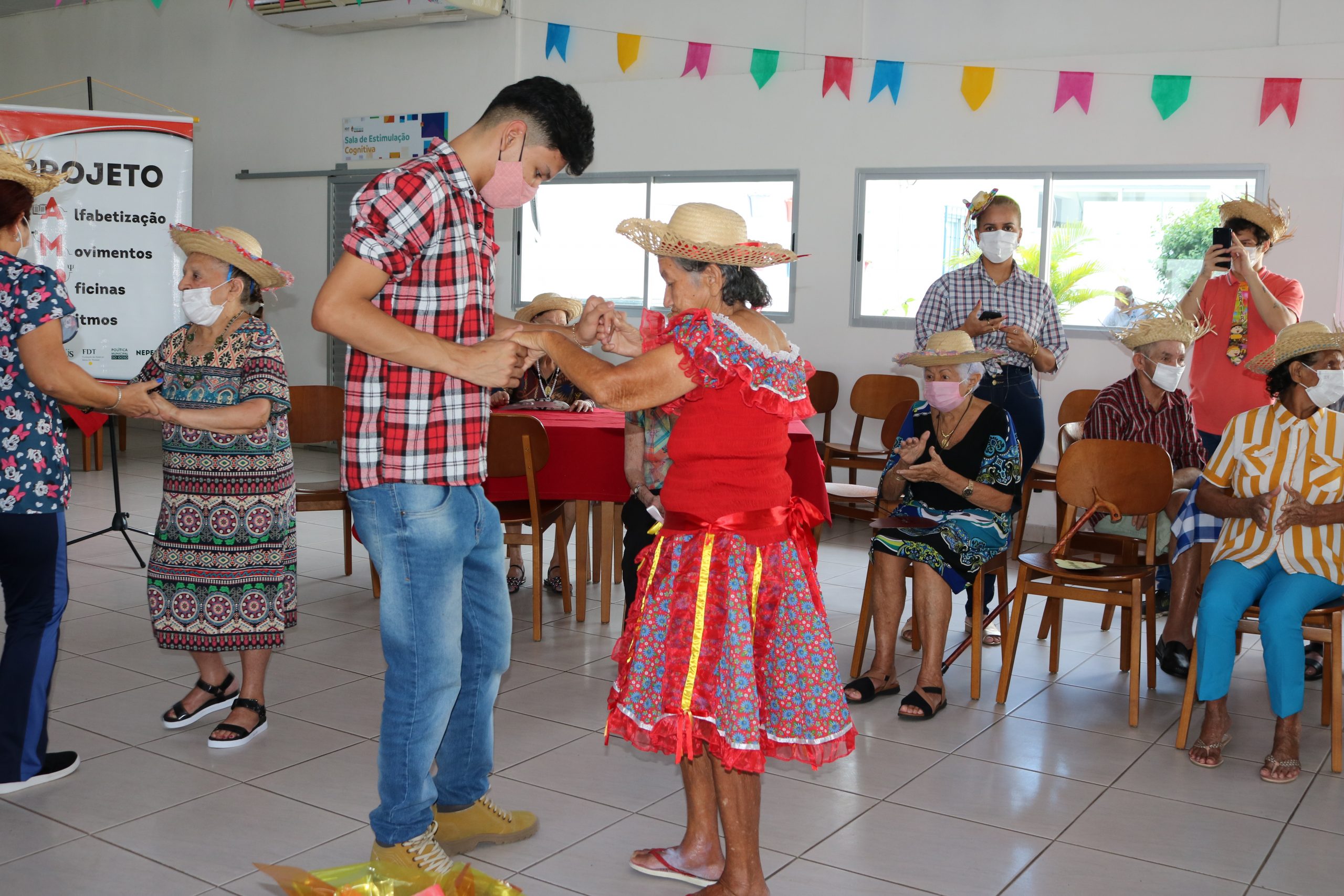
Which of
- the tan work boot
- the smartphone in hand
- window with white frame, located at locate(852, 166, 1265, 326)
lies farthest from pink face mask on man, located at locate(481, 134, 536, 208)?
window with white frame, located at locate(852, 166, 1265, 326)

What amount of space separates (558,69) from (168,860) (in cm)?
646

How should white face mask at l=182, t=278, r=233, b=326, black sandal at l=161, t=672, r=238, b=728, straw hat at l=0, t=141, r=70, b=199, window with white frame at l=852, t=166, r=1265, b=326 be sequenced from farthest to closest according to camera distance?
window with white frame at l=852, t=166, r=1265, b=326 < black sandal at l=161, t=672, r=238, b=728 < white face mask at l=182, t=278, r=233, b=326 < straw hat at l=0, t=141, r=70, b=199

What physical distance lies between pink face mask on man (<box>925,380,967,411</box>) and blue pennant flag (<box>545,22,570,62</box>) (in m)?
4.93

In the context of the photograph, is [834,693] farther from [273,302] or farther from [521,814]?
[273,302]

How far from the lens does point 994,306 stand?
498cm

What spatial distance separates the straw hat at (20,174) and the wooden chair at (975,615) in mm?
2693

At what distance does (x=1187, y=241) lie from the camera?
6375 mm

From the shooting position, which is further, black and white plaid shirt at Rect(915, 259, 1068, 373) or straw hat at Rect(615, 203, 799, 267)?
black and white plaid shirt at Rect(915, 259, 1068, 373)

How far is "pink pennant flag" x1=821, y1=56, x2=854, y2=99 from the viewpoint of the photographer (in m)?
6.99

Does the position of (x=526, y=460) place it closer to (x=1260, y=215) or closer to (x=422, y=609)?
(x=422, y=609)

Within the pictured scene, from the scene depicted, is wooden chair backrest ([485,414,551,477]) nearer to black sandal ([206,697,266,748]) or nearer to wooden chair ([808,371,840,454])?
black sandal ([206,697,266,748])

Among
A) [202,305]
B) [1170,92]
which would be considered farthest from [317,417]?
[1170,92]

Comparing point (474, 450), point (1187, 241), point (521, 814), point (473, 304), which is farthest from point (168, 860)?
point (1187, 241)

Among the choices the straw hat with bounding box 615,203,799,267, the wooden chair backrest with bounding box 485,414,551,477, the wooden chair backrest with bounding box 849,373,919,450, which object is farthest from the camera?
the wooden chair backrest with bounding box 849,373,919,450
